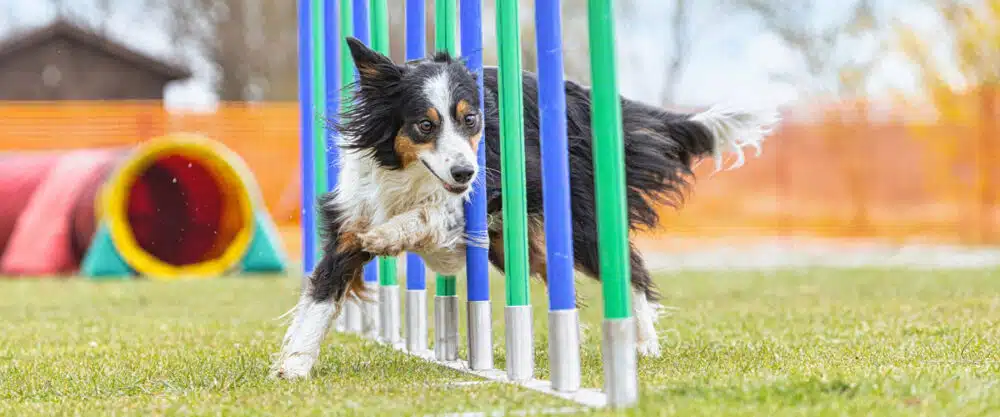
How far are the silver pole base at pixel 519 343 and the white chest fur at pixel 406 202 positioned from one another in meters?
0.50

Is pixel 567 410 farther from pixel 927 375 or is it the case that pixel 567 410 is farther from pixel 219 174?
Result: pixel 219 174

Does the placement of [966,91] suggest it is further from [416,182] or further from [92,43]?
[92,43]

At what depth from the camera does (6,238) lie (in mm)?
13117

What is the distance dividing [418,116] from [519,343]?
0.89 m

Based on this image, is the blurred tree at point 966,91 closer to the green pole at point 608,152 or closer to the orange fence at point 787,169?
the orange fence at point 787,169

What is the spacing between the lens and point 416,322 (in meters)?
5.36

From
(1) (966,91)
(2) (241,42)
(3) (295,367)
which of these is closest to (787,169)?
(1) (966,91)

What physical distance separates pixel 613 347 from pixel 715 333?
8.93 feet

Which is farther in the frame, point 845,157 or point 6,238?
point 845,157

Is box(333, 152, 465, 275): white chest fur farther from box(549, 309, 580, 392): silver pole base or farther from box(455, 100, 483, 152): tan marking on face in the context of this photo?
box(549, 309, 580, 392): silver pole base

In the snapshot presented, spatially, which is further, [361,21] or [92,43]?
[92,43]

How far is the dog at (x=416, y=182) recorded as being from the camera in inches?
171

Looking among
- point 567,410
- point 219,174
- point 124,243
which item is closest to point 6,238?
point 124,243

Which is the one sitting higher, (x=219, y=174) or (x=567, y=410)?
(x=219, y=174)
